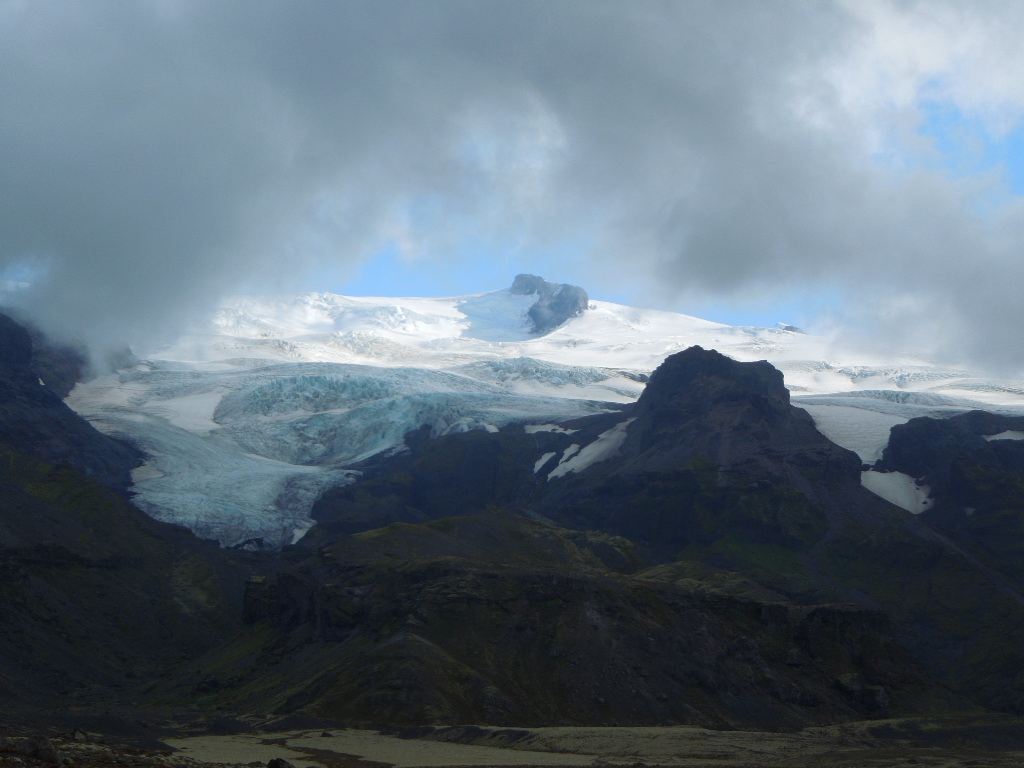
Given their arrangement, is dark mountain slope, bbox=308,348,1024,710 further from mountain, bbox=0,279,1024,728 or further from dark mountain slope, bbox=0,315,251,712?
dark mountain slope, bbox=0,315,251,712

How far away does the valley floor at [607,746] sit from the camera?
236ft

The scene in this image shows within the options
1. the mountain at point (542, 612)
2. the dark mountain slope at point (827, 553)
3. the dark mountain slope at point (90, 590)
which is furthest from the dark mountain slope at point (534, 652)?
the dark mountain slope at point (90, 590)

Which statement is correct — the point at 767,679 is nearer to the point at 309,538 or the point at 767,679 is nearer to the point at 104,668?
the point at 104,668

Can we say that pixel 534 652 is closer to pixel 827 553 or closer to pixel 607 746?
pixel 607 746

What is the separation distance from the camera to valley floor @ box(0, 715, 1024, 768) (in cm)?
7200

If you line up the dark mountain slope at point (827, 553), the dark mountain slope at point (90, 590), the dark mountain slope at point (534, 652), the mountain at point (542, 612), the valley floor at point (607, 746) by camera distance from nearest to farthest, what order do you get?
1. the valley floor at point (607, 746)
2. the dark mountain slope at point (534, 652)
3. the mountain at point (542, 612)
4. the dark mountain slope at point (90, 590)
5. the dark mountain slope at point (827, 553)

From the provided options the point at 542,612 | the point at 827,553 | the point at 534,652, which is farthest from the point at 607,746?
the point at 827,553

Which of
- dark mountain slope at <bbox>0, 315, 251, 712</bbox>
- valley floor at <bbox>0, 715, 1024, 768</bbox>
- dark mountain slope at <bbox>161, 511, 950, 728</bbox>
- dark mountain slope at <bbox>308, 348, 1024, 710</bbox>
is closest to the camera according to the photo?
valley floor at <bbox>0, 715, 1024, 768</bbox>

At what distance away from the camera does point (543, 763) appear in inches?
2867

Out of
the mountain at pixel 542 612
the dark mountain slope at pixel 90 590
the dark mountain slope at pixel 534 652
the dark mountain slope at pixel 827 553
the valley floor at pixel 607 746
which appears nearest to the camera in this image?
the valley floor at pixel 607 746

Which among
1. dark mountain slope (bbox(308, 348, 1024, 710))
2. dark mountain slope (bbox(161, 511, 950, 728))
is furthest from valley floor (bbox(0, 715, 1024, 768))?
dark mountain slope (bbox(308, 348, 1024, 710))

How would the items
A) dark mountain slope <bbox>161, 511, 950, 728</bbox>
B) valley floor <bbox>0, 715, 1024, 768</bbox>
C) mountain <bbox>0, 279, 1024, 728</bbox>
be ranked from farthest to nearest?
1. mountain <bbox>0, 279, 1024, 728</bbox>
2. dark mountain slope <bbox>161, 511, 950, 728</bbox>
3. valley floor <bbox>0, 715, 1024, 768</bbox>

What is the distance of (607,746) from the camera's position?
80062 mm

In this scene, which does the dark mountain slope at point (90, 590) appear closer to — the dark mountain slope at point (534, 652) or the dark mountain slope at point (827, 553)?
the dark mountain slope at point (534, 652)
